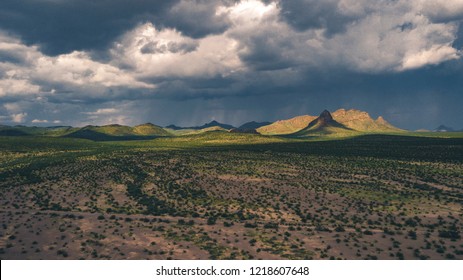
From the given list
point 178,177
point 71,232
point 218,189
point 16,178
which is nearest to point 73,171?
point 16,178

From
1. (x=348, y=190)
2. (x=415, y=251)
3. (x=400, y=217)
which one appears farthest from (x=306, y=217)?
(x=348, y=190)

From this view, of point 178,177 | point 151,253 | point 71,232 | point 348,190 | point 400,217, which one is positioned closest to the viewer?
point 151,253

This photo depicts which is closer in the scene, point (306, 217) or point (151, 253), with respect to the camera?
point (151, 253)

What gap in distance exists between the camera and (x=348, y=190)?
59.9 metres

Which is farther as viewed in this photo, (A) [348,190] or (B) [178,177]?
(B) [178,177]

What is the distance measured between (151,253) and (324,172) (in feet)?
198

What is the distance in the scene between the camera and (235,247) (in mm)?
31031

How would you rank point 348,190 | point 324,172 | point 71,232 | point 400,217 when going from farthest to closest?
point 324,172, point 348,190, point 400,217, point 71,232

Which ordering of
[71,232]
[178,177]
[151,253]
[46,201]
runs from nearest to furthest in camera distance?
[151,253], [71,232], [46,201], [178,177]

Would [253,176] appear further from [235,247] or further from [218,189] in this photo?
[235,247]

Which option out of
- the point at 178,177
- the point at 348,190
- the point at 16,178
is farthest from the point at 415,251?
the point at 16,178

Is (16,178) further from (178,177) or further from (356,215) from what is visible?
(356,215)

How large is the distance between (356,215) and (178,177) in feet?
130

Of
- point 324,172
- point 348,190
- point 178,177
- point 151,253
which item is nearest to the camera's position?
point 151,253
